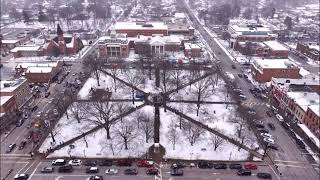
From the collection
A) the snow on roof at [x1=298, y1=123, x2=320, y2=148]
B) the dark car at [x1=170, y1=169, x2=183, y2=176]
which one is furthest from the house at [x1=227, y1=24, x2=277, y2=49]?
the dark car at [x1=170, y1=169, x2=183, y2=176]

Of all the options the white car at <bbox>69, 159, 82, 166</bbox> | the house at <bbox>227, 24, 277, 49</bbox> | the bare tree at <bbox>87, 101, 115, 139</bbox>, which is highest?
the house at <bbox>227, 24, 277, 49</bbox>

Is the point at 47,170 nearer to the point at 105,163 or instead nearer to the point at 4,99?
the point at 105,163

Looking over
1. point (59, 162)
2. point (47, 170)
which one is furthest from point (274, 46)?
point (47, 170)

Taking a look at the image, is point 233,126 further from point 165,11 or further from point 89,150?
point 165,11

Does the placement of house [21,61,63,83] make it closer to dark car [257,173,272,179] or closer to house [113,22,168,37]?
house [113,22,168,37]

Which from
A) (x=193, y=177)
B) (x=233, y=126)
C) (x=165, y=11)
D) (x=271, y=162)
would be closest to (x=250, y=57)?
(x=233, y=126)

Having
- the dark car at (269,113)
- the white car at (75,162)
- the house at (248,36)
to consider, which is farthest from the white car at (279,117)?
the house at (248,36)

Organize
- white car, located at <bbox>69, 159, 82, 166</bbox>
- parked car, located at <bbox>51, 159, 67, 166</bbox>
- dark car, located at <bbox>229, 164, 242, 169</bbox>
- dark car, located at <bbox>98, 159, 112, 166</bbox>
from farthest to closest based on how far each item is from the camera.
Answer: parked car, located at <bbox>51, 159, 67, 166</bbox>, dark car, located at <bbox>98, 159, 112, 166</bbox>, white car, located at <bbox>69, 159, 82, 166</bbox>, dark car, located at <bbox>229, 164, 242, 169</bbox>

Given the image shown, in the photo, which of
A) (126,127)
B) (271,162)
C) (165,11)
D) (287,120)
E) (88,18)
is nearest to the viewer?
(271,162)
